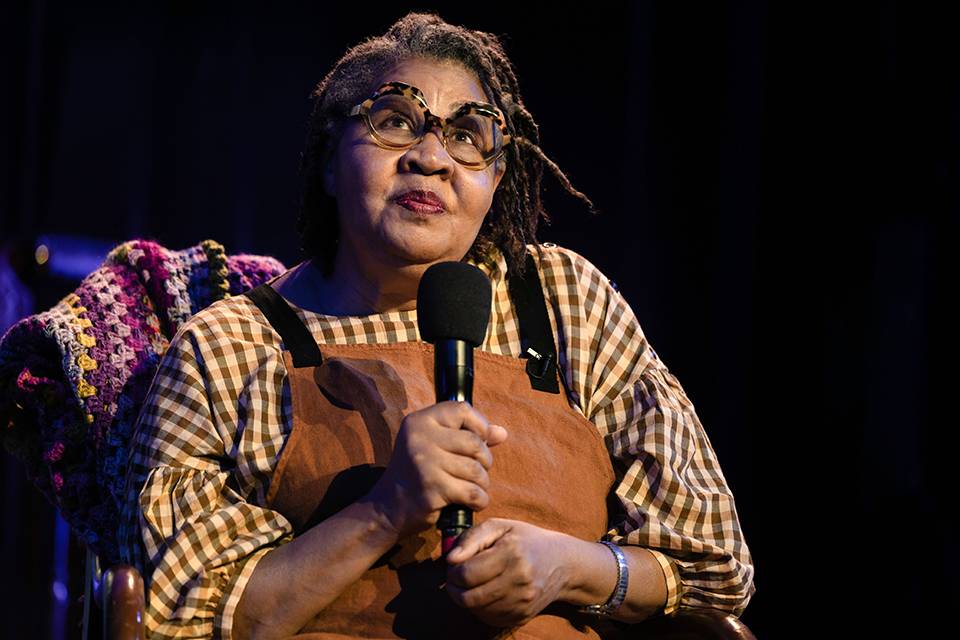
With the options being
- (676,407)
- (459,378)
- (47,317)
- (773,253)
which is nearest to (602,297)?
(676,407)

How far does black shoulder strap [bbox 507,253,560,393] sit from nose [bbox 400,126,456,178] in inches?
9.8

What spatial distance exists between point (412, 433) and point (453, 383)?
0.09 metres

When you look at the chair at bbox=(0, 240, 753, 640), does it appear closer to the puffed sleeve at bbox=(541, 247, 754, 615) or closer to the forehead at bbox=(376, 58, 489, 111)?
the puffed sleeve at bbox=(541, 247, 754, 615)

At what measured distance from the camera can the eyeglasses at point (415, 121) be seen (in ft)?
5.62

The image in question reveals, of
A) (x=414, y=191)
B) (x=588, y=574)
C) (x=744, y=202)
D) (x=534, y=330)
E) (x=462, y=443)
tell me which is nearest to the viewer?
(x=462, y=443)

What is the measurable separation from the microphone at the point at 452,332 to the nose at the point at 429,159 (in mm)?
278

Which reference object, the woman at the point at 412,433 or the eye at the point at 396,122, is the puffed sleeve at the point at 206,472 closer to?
the woman at the point at 412,433

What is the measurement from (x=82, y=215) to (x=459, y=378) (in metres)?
2.82

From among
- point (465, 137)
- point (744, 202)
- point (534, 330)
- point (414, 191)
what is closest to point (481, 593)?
point (534, 330)

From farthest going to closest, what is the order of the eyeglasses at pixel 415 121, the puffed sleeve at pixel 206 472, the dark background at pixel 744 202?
the dark background at pixel 744 202, the eyeglasses at pixel 415 121, the puffed sleeve at pixel 206 472

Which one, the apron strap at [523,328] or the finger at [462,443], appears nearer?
the finger at [462,443]

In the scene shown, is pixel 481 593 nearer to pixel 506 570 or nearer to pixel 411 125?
pixel 506 570

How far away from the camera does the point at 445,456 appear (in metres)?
1.37

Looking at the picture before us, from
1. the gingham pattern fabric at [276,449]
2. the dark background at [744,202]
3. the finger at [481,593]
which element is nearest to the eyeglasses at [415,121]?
the gingham pattern fabric at [276,449]
